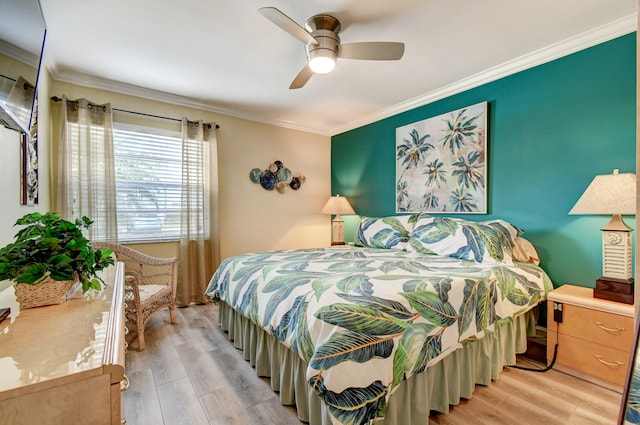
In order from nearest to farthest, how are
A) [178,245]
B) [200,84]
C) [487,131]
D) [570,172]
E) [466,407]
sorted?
[466,407] < [570,172] < [487,131] < [200,84] < [178,245]

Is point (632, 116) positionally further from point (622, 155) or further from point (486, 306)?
point (486, 306)

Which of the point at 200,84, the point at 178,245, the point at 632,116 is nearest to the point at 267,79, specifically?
the point at 200,84

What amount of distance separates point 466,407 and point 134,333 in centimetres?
275

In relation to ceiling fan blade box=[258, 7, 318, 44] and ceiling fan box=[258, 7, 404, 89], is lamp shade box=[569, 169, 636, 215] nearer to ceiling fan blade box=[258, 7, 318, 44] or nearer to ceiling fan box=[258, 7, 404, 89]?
ceiling fan box=[258, 7, 404, 89]

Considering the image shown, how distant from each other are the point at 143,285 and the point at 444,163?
348 centimetres

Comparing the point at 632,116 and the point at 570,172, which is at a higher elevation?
the point at 632,116

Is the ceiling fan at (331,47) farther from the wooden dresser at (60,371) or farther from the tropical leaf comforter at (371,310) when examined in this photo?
the wooden dresser at (60,371)

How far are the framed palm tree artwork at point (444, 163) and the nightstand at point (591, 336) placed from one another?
1.11 meters

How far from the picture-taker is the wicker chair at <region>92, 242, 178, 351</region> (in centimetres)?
230

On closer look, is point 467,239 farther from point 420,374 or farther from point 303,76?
point 303,76

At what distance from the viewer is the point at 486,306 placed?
1740mm

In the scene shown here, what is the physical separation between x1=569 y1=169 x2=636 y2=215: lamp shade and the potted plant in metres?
2.82

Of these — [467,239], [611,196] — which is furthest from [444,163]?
[611,196]

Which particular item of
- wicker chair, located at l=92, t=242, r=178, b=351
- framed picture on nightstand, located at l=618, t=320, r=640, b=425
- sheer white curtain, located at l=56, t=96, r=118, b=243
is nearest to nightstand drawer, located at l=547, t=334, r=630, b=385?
framed picture on nightstand, located at l=618, t=320, r=640, b=425
